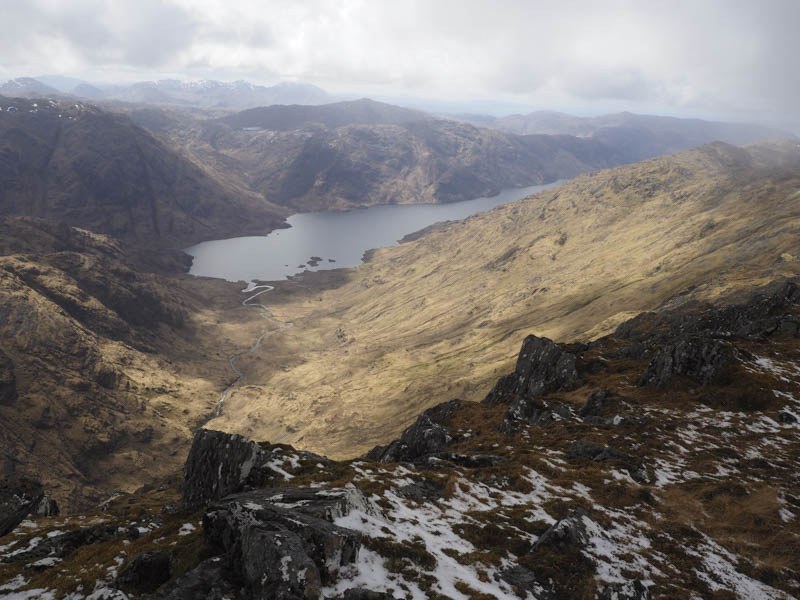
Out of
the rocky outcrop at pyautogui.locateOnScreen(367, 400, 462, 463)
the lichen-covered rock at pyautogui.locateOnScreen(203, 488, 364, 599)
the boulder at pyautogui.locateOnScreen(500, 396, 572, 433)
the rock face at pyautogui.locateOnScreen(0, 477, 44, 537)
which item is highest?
the lichen-covered rock at pyautogui.locateOnScreen(203, 488, 364, 599)

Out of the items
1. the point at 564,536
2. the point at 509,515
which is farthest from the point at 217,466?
the point at 564,536

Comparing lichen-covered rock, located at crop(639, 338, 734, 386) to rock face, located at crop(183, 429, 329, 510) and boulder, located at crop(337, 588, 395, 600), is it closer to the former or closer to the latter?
boulder, located at crop(337, 588, 395, 600)

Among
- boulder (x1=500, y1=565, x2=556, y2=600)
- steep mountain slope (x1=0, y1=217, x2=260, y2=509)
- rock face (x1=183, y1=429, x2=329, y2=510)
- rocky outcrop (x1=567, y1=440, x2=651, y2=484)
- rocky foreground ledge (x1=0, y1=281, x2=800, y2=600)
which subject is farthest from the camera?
steep mountain slope (x1=0, y1=217, x2=260, y2=509)

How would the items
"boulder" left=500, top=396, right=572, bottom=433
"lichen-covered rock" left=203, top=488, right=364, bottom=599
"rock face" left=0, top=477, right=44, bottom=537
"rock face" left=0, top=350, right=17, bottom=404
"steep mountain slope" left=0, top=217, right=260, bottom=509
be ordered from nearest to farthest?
"lichen-covered rock" left=203, top=488, right=364, bottom=599 < "rock face" left=0, top=477, right=44, bottom=537 < "boulder" left=500, top=396, right=572, bottom=433 < "steep mountain slope" left=0, top=217, right=260, bottom=509 < "rock face" left=0, top=350, right=17, bottom=404

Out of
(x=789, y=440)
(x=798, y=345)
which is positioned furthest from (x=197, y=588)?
(x=798, y=345)

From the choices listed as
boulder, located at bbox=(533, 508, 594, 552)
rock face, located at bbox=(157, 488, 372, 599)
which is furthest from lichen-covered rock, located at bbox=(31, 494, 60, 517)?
boulder, located at bbox=(533, 508, 594, 552)

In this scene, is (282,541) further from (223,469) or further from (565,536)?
(565,536)
